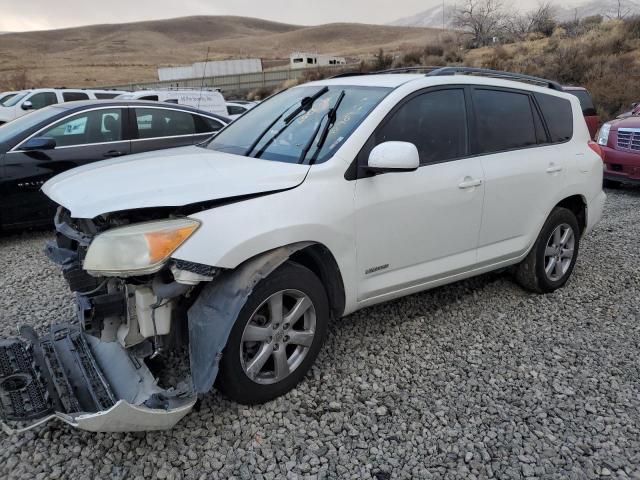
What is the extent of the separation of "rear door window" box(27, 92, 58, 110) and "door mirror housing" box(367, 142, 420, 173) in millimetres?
15300

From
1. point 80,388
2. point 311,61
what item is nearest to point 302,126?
point 80,388

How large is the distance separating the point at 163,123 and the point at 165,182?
4.60 m

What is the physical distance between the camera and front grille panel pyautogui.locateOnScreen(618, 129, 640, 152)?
8.57 meters

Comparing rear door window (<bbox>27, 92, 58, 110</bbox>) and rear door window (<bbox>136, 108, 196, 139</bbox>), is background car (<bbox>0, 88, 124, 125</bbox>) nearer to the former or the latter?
rear door window (<bbox>27, 92, 58, 110</bbox>)

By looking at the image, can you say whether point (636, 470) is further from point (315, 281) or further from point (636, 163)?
point (636, 163)

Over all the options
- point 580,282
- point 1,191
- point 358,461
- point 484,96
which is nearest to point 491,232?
point 484,96

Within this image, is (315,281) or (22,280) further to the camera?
(22,280)

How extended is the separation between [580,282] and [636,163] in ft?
15.7

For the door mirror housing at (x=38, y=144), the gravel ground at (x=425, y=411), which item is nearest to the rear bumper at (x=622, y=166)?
the gravel ground at (x=425, y=411)

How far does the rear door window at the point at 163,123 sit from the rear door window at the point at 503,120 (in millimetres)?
4517

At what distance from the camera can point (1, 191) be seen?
19.0ft

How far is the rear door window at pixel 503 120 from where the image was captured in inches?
154

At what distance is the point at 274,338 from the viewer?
291cm

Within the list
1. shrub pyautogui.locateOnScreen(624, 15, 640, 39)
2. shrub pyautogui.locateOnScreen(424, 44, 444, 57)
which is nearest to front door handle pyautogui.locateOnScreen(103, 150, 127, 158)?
shrub pyautogui.locateOnScreen(624, 15, 640, 39)
